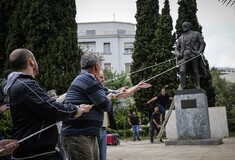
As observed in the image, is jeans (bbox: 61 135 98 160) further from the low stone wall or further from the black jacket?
the low stone wall

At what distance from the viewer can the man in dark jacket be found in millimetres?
2646

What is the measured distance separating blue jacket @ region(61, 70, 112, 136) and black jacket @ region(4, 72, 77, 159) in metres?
0.76

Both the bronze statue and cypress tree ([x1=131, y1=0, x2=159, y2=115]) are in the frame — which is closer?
the bronze statue

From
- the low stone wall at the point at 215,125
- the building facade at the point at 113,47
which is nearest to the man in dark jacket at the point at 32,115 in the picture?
the low stone wall at the point at 215,125

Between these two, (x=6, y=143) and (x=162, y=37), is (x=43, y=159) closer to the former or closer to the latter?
(x=6, y=143)

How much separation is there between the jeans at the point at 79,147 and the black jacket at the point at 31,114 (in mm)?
732

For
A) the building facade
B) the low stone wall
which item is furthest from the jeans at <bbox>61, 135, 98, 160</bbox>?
the building facade

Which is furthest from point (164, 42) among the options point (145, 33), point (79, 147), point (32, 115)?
point (32, 115)

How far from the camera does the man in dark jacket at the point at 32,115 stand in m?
2.65

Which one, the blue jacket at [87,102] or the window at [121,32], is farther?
the window at [121,32]

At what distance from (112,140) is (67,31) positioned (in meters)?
5.78

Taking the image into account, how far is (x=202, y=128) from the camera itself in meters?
9.73

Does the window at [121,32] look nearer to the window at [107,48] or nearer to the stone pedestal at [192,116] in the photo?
the window at [107,48]

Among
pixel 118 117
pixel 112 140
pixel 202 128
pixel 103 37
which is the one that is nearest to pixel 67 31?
pixel 112 140
